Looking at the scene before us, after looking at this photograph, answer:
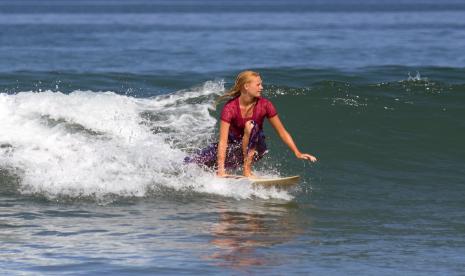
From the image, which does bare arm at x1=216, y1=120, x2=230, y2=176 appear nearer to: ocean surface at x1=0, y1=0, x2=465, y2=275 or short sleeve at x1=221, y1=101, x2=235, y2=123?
short sleeve at x1=221, y1=101, x2=235, y2=123

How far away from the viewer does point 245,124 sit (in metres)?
10.5

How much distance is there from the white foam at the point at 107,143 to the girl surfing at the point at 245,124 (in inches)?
12.4

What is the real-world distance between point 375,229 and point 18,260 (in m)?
3.32

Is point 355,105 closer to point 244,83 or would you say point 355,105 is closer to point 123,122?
point 123,122

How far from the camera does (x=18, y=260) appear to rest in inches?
321

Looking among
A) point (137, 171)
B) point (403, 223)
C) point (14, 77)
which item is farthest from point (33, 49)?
point (403, 223)

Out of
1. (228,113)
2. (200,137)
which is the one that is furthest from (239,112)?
(200,137)

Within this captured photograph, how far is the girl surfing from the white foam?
31 cm

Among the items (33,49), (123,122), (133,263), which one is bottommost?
(133,263)

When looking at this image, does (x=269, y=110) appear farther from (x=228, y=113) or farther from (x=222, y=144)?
(x=222, y=144)

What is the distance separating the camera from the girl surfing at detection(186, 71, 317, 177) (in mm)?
10305

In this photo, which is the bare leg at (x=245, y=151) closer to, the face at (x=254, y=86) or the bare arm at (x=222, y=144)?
the bare arm at (x=222, y=144)

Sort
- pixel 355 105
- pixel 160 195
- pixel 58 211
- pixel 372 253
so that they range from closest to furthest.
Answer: pixel 372 253
pixel 58 211
pixel 160 195
pixel 355 105

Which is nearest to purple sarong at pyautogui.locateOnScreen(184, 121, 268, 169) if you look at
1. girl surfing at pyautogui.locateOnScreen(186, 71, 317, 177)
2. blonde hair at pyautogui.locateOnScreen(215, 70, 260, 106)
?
girl surfing at pyautogui.locateOnScreen(186, 71, 317, 177)
